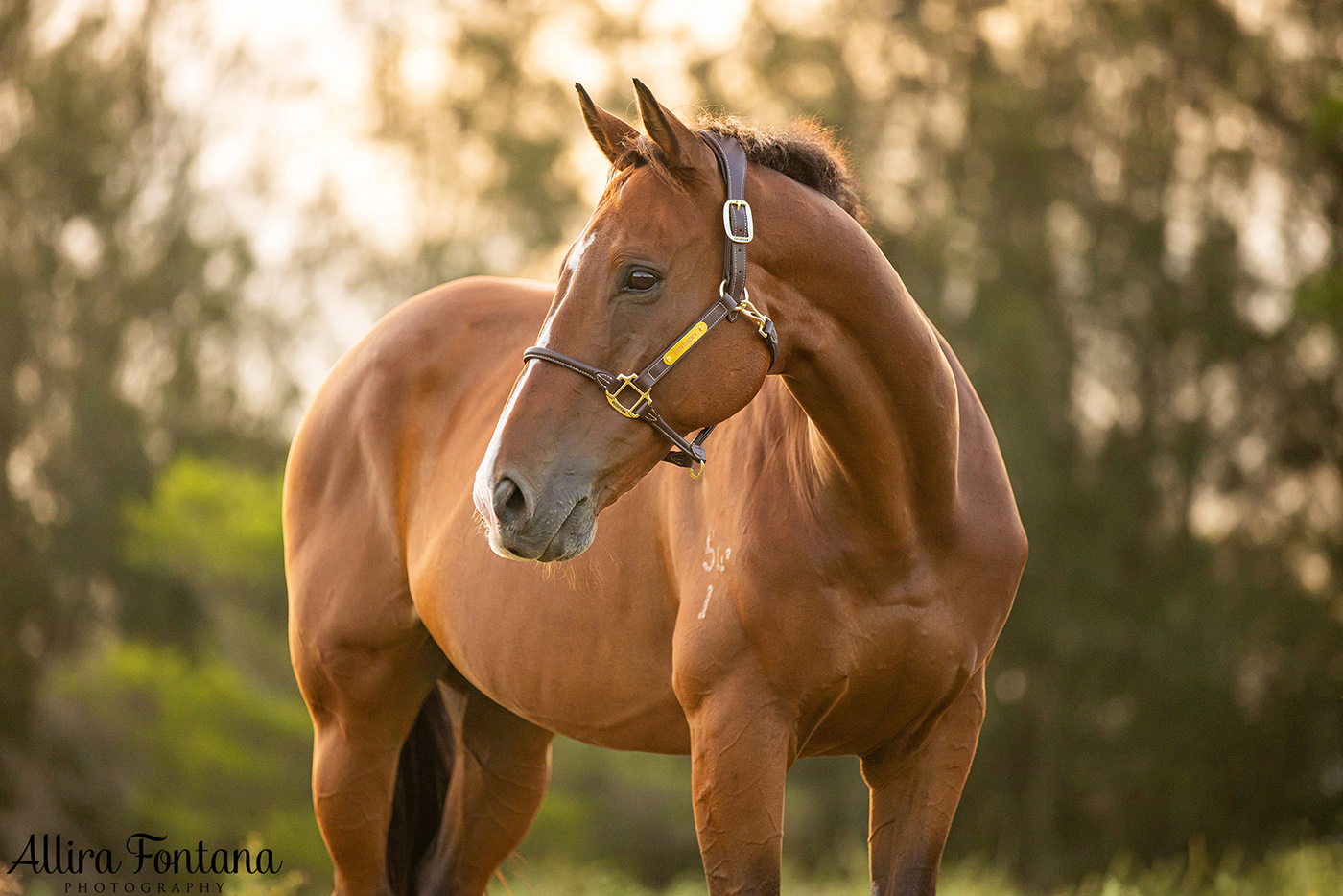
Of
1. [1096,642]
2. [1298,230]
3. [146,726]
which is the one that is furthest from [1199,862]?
[146,726]

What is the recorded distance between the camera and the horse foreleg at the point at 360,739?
372 centimetres

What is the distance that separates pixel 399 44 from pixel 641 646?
44.4ft

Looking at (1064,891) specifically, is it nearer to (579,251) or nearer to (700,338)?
(700,338)

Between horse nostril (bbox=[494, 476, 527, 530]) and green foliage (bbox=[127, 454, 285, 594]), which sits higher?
horse nostril (bbox=[494, 476, 527, 530])

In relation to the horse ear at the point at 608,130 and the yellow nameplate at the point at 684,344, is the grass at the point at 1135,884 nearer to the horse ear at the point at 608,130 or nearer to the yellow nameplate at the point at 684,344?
the yellow nameplate at the point at 684,344

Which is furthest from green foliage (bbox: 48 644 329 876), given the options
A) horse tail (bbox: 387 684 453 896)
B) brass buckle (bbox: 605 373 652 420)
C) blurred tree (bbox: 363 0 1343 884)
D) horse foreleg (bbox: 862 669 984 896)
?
brass buckle (bbox: 605 373 652 420)

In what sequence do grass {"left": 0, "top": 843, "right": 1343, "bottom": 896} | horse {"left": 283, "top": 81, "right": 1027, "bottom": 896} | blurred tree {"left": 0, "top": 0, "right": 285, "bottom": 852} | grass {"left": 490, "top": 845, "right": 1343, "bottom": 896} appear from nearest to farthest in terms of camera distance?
horse {"left": 283, "top": 81, "right": 1027, "bottom": 896}
grass {"left": 0, "top": 843, "right": 1343, "bottom": 896}
grass {"left": 490, "top": 845, "right": 1343, "bottom": 896}
blurred tree {"left": 0, "top": 0, "right": 285, "bottom": 852}

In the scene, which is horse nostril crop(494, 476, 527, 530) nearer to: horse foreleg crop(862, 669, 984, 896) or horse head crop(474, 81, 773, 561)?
horse head crop(474, 81, 773, 561)

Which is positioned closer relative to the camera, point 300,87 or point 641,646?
point 641,646

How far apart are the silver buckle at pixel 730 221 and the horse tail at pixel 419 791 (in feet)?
7.52

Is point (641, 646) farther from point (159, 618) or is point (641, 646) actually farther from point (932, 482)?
point (159, 618)

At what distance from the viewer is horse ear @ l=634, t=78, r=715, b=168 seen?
2.35 m

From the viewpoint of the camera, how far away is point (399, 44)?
14859mm

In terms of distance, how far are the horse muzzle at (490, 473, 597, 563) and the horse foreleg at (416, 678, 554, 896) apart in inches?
76.4
